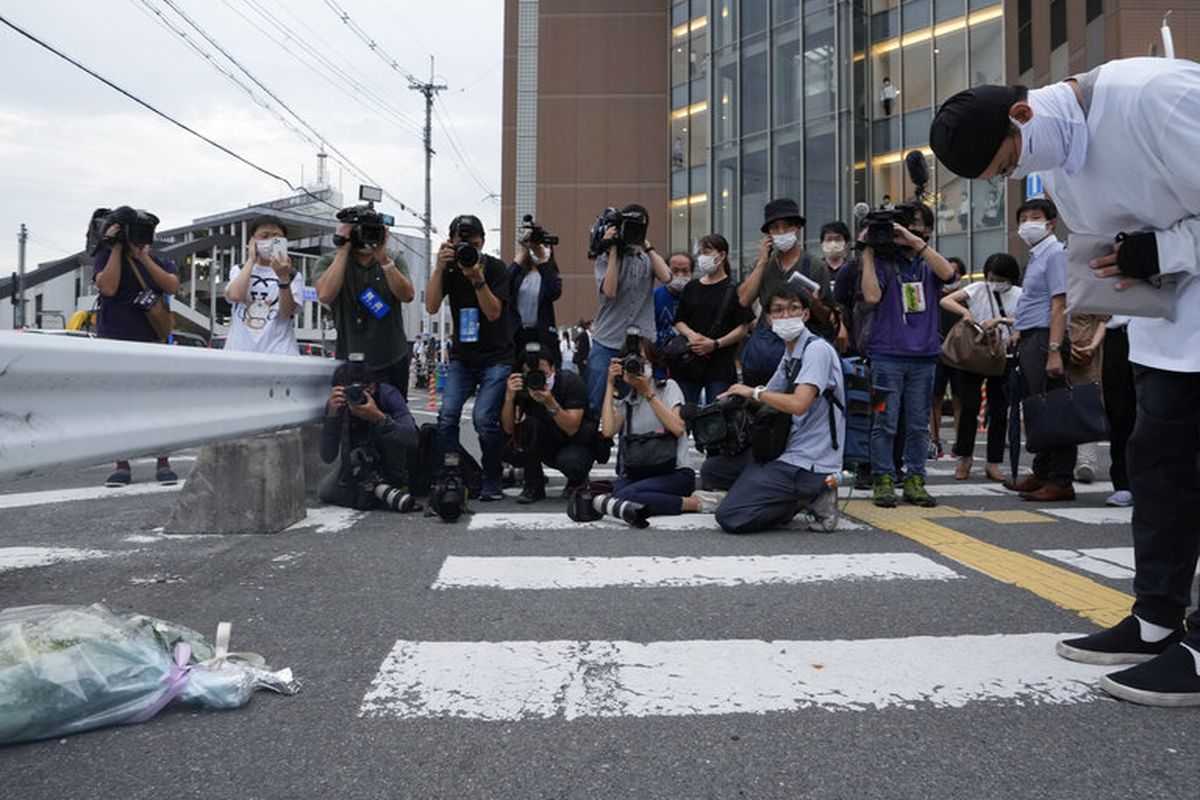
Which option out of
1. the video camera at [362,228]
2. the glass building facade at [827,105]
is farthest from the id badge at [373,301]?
the glass building facade at [827,105]

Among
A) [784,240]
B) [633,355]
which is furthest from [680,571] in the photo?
[784,240]

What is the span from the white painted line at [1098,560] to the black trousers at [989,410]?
108 inches

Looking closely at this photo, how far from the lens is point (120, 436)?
2.82 m

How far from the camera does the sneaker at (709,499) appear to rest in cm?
548

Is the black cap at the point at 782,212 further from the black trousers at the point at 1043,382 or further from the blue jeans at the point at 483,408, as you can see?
the blue jeans at the point at 483,408

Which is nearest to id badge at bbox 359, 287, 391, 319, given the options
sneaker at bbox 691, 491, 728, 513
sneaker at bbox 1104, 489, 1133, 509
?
sneaker at bbox 691, 491, 728, 513

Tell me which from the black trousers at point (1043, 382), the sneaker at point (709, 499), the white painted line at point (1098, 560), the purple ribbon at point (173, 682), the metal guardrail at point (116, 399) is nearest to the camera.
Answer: the purple ribbon at point (173, 682)

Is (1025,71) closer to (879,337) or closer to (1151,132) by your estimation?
(879,337)

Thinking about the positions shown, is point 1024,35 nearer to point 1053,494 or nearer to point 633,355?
point 1053,494

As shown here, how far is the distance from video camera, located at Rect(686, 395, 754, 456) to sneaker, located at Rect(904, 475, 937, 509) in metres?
Result: 1.24

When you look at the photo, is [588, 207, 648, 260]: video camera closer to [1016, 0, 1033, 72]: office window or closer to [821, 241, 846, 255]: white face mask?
[821, 241, 846, 255]: white face mask

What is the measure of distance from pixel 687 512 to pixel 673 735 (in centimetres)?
335

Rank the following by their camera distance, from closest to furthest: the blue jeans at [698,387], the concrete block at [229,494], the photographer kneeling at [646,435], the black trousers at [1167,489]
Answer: the black trousers at [1167,489], the concrete block at [229,494], the photographer kneeling at [646,435], the blue jeans at [698,387]

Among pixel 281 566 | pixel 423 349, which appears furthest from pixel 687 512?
pixel 423 349
